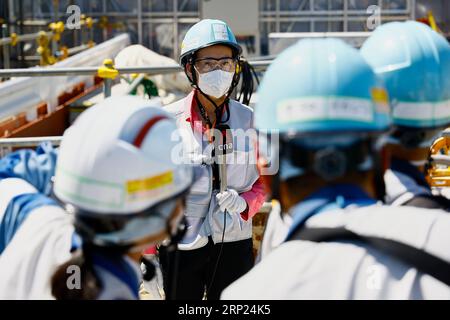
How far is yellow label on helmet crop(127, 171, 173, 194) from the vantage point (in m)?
1.56

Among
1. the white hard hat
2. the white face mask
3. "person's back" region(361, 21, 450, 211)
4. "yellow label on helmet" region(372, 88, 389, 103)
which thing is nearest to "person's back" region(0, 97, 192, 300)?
the white hard hat

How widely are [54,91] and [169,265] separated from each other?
683 cm

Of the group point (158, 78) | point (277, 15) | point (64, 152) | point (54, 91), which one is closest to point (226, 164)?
point (64, 152)

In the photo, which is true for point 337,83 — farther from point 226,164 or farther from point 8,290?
point 226,164

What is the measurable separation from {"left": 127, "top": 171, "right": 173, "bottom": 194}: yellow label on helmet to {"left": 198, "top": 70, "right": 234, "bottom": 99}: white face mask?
161 cm

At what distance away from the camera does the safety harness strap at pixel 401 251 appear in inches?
57.1

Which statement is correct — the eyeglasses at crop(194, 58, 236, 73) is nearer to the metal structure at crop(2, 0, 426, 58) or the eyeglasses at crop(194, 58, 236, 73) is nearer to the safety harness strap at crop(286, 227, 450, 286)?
the safety harness strap at crop(286, 227, 450, 286)

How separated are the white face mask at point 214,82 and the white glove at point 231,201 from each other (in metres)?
0.47

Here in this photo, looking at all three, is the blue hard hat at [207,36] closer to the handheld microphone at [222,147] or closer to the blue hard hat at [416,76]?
the handheld microphone at [222,147]

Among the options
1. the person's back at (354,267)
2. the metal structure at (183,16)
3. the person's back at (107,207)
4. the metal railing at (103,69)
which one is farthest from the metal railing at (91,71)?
the metal structure at (183,16)

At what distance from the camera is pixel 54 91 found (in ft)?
30.7

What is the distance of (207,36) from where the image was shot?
316cm

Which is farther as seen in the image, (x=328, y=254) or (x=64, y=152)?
(x=64, y=152)

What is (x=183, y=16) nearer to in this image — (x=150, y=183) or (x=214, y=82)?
(x=214, y=82)
